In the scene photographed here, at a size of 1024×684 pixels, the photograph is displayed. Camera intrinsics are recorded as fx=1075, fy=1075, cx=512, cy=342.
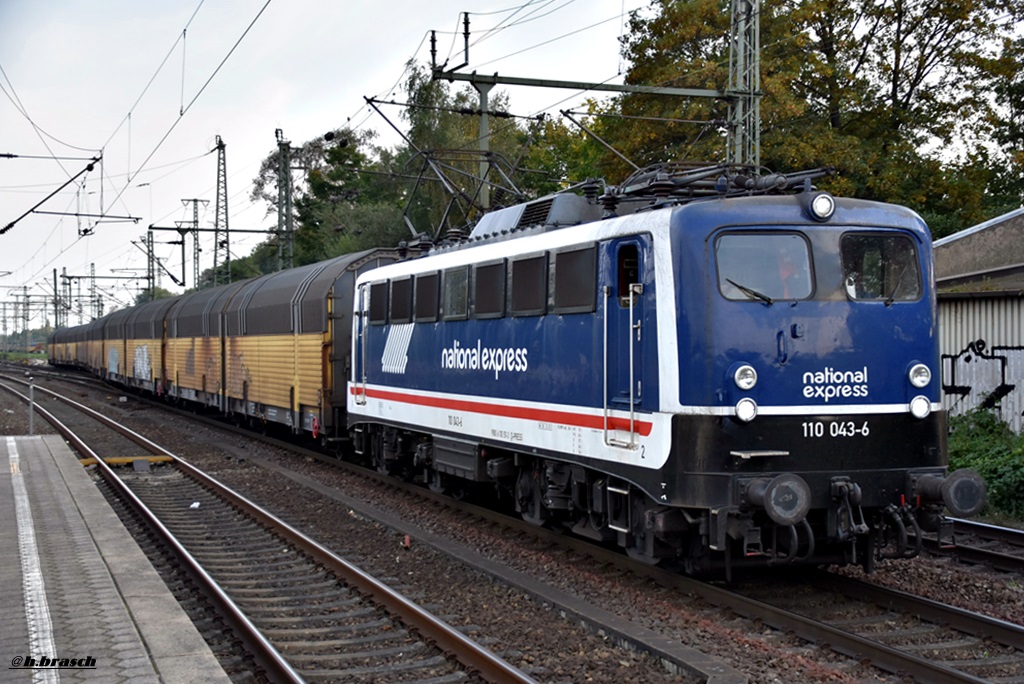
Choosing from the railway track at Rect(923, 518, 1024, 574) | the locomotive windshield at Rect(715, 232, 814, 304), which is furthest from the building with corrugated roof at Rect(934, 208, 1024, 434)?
the locomotive windshield at Rect(715, 232, 814, 304)

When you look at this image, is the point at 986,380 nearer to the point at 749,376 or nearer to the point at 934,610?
the point at 934,610

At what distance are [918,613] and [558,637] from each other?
2865mm

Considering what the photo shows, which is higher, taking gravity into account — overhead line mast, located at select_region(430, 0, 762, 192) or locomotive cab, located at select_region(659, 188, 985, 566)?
overhead line mast, located at select_region(430, 0, 762, 192)

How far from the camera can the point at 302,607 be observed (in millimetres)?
9414

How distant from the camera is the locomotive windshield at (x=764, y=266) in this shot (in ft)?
28.5

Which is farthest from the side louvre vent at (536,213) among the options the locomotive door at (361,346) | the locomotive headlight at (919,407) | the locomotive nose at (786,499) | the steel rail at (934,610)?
the locomotive door at (361,346)

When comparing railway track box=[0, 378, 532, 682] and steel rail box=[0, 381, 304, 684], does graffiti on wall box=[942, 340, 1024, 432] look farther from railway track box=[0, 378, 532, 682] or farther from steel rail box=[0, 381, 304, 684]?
steel rail box=[0, 381, 304, 684]

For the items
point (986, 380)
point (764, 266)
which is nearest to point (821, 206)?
point (764, 266)

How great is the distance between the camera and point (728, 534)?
27.8 ft

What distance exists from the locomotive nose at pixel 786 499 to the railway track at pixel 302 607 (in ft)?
7.65

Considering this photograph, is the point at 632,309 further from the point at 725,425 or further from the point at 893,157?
the point at 893,157

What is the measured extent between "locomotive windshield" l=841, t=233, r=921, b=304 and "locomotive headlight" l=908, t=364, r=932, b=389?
0.59 metres

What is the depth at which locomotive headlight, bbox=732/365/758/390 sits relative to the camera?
331 inches

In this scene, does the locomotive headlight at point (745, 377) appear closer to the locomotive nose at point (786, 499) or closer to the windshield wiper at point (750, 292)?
the windshield wiper at point (750, 292)
